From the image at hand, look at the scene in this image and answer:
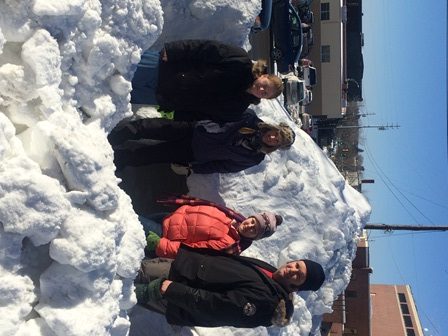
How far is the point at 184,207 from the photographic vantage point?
4.21m

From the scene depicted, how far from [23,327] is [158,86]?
224 centimetres

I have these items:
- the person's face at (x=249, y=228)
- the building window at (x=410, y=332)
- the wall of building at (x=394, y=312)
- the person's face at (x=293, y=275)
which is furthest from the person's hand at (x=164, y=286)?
the building window at (x=410, y=332)

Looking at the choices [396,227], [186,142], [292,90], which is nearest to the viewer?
[186,142]

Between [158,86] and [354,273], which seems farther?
[354,273]

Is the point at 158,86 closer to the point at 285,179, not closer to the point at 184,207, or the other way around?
the point at 184,207

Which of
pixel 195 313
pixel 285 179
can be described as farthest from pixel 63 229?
pixel 285 179

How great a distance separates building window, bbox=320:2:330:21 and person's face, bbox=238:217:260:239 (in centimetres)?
1742

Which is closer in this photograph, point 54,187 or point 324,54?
point 54,187

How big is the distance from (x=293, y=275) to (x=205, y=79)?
66.2 inches

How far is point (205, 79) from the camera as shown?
4082 mm

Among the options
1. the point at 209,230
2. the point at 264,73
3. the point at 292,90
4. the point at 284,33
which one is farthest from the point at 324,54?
the point at 209,230

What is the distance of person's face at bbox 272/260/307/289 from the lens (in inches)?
146

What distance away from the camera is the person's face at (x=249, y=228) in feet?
12.9

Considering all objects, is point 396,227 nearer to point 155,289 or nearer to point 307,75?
point 307,75
